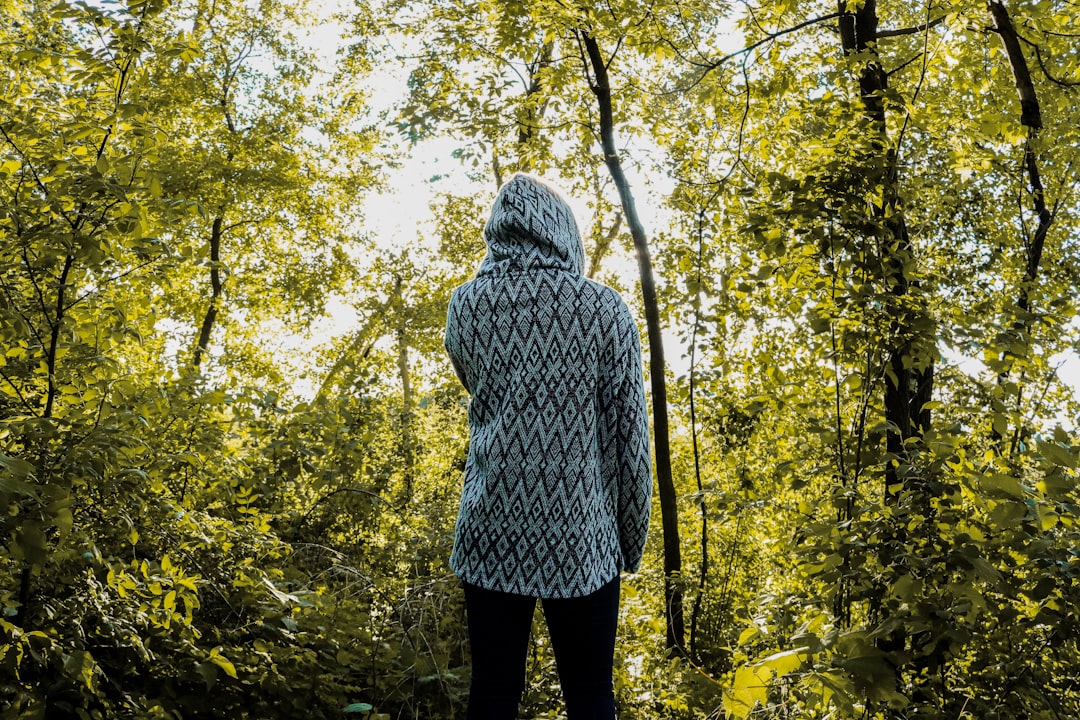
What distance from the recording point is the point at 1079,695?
2467mm

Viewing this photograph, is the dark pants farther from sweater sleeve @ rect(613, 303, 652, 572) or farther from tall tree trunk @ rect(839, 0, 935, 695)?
tall tree trunk @ rect(839, 0, 935, 695)

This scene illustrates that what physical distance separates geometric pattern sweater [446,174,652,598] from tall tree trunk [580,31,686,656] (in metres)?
3.40

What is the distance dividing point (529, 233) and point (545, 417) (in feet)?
1.66

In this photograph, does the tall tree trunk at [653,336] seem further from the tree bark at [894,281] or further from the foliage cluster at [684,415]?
the tree bark at [894,281]

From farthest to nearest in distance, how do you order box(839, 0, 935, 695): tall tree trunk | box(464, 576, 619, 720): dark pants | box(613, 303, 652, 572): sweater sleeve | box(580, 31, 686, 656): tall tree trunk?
box(580, 31, 686, 656): tall tree trunk < box(839, 0, 935, 695): tall tree trunk < box(613, 303, 652, 572): sweater sleeve < box(464, 576, 619, 720): dark pants

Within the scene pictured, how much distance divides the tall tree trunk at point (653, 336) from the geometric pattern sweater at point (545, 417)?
3.40 m

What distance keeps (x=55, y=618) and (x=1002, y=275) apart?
8.83 metres

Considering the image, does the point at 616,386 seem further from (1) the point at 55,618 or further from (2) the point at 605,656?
(1) the point at 55,618

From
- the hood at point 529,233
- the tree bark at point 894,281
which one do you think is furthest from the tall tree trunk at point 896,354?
the hood at point 529,233

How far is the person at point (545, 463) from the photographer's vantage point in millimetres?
1941

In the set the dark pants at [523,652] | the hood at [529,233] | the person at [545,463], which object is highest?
the hood at [529,233]

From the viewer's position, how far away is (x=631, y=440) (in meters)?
2.07

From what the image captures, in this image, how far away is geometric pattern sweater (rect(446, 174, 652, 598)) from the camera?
76.6 inches

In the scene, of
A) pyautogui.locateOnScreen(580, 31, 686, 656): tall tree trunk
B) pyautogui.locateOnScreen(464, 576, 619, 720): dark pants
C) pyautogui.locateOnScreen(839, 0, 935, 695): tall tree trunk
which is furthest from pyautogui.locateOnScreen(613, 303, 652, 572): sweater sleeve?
pyautogui.locateOnScreen(580, 31, 686, 656): tall tree trunk
